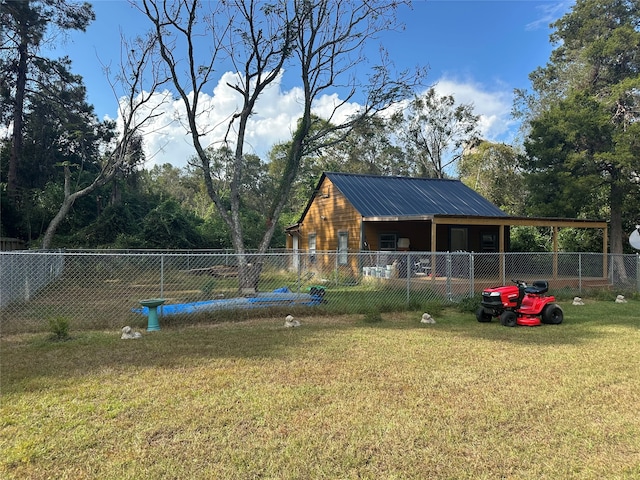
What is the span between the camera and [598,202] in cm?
1817

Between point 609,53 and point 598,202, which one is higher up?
point 609,53

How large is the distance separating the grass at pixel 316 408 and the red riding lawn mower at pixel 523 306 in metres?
1.29

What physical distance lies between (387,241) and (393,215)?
1271 mm

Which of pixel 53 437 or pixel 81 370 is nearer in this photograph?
pixel 53 437

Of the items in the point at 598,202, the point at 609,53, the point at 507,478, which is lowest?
the point at 507,478

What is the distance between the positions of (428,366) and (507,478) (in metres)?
2.38

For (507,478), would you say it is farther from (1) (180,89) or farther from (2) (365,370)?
(1) (180,89)

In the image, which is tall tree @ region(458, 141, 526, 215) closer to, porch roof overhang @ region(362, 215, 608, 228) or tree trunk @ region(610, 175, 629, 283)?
tree trunk @ region(610, 175, 629, 283)

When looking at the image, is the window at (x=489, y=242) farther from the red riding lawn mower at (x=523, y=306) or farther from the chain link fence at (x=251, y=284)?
the red riding lawn mower at (x=523, y=306)

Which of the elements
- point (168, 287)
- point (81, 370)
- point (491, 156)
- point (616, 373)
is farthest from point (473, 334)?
point (491, 156)

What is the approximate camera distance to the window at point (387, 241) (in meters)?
15.9

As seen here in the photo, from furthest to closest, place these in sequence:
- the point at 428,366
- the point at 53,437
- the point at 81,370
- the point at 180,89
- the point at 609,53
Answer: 1. the point at 609,53
2. the point at 180,89
3. the point at 428,366
4. the point at 81,370
5. the point at 53,437

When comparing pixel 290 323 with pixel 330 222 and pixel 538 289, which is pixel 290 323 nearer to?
pixel 538 289

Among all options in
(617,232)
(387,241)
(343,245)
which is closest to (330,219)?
(343,245)
